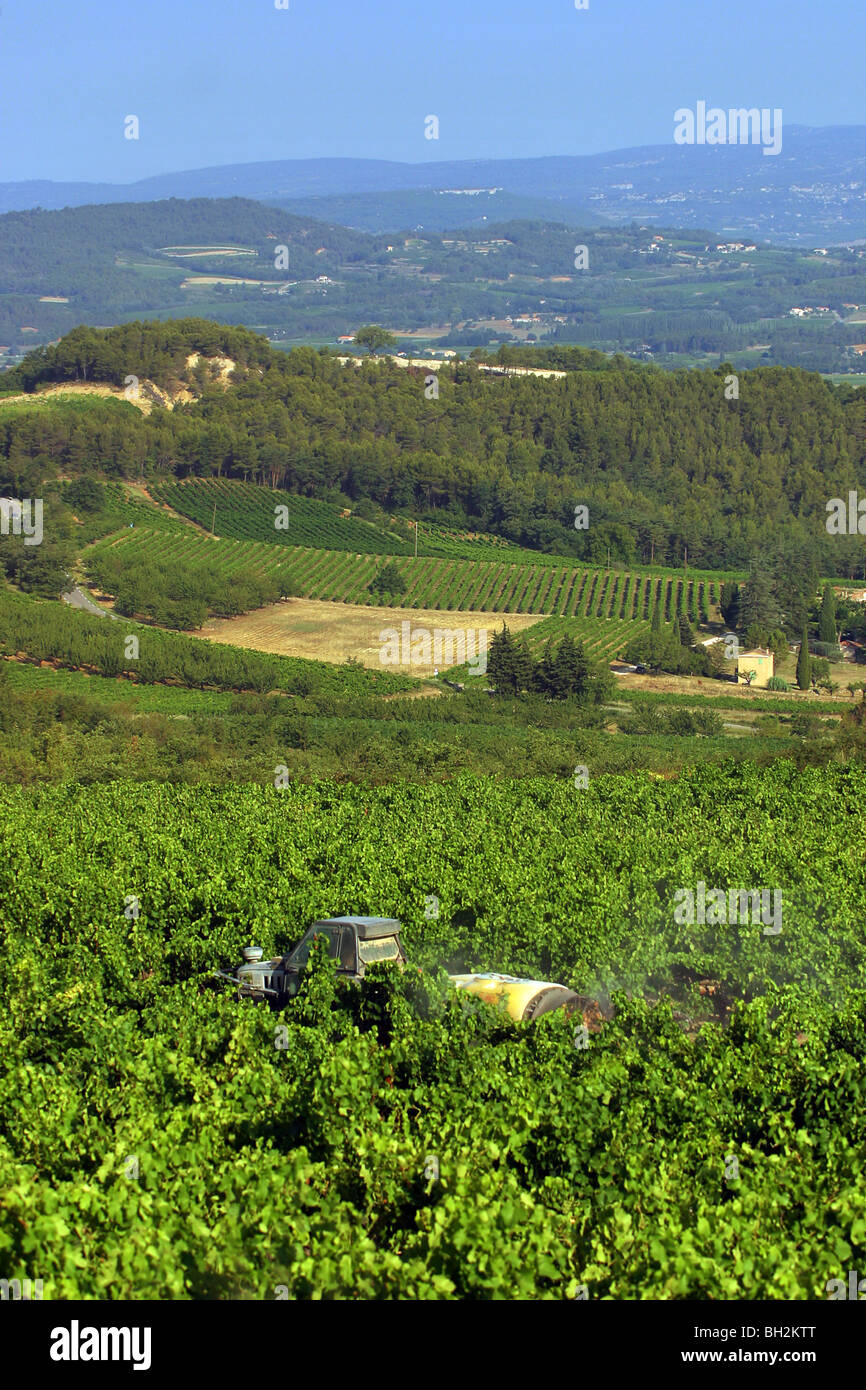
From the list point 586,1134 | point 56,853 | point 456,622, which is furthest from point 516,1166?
point 456,622

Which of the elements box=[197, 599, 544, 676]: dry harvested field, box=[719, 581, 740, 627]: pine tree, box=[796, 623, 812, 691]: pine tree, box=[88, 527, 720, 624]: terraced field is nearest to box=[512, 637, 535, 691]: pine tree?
box=[197, 599, 544, 676]: dry harvested field

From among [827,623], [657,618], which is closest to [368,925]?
[827,623]

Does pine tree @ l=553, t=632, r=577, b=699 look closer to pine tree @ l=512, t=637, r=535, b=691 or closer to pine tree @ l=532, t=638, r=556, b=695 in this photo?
pine tree @ l=532, t=638, r=556, b=695

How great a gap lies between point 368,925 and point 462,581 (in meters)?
78.7

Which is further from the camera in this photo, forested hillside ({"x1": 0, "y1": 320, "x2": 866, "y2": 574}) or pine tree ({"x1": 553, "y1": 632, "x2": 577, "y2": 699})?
forested hillside ({"x1": 0, "y1": 320, "x2": 866, "y2": 574})

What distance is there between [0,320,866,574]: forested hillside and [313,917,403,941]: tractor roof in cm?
8415

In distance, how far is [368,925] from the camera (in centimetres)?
1905

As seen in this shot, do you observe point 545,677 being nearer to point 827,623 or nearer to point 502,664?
point 502,664

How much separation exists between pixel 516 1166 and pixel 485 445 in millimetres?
118120

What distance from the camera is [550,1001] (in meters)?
18.4

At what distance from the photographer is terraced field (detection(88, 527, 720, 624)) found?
92.6 m

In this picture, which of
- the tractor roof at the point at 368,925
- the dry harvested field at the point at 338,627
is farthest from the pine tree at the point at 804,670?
the tractor roof at the point at 368,925

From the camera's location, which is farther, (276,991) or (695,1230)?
(276,991)

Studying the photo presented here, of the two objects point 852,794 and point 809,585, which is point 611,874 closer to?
point 852,794
